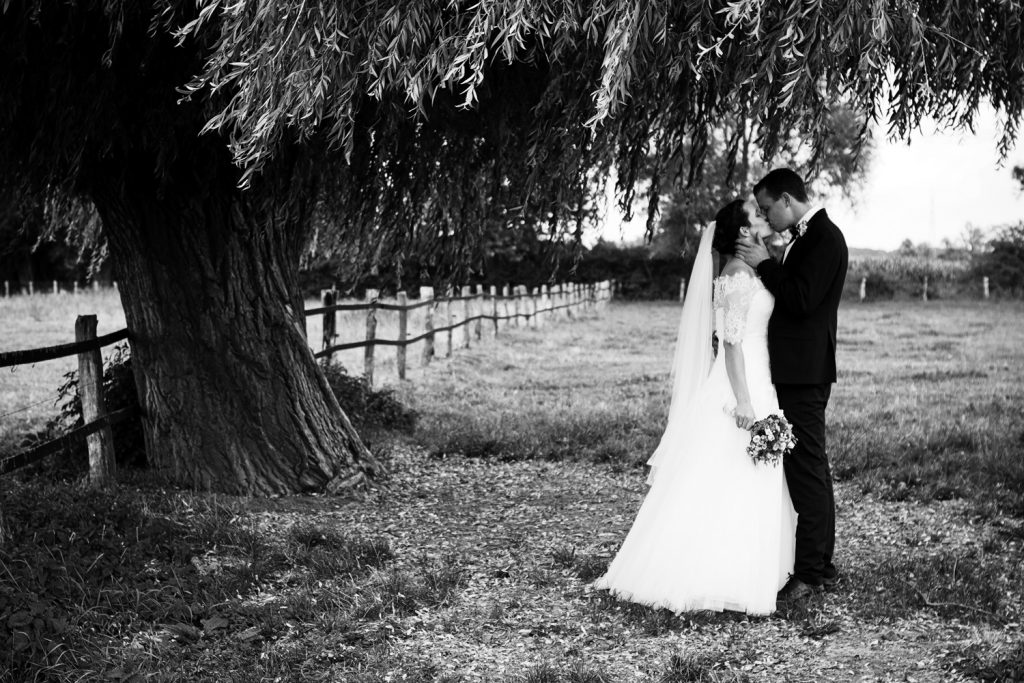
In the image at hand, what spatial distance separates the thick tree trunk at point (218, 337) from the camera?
260 inches

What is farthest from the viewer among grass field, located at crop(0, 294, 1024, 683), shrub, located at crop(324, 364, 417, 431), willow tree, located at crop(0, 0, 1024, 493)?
shrub, located at crop(324, 364, 417, 431)

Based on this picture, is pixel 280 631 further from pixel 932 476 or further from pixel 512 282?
pixel 512 282

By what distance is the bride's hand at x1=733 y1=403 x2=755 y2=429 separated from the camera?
4875 mm

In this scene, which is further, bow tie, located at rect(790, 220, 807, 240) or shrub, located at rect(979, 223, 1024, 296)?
shrub, located at rect(979, 223, 1024, 296)

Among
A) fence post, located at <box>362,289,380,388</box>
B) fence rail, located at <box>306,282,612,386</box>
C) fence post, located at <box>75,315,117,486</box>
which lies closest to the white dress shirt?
fence rail, located at <box>306,282,612,386</box>

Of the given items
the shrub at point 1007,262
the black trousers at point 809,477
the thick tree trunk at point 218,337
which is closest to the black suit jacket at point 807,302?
the black trousers at point 809,477

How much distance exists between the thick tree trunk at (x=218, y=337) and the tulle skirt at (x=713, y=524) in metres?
2.99

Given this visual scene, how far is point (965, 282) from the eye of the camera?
40.4m

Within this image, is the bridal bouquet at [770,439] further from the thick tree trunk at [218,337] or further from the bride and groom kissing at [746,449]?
the thick tree trunk at [218,337]

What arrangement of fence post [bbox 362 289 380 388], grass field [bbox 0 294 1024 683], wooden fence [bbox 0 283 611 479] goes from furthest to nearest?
fence post [bbox 362 289 380 388], wooden fence [bbox 0 283 611 479], grass field [bbox 0 294 1024 683]

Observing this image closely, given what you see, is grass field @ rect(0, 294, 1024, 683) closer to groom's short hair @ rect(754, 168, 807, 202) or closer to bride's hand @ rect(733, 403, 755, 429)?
bride's hand @ rect(733, 403, 755, 429)

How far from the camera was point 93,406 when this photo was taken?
679cm

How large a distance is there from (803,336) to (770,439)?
0.58 m

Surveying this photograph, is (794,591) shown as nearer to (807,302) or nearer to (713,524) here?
(713,524)
